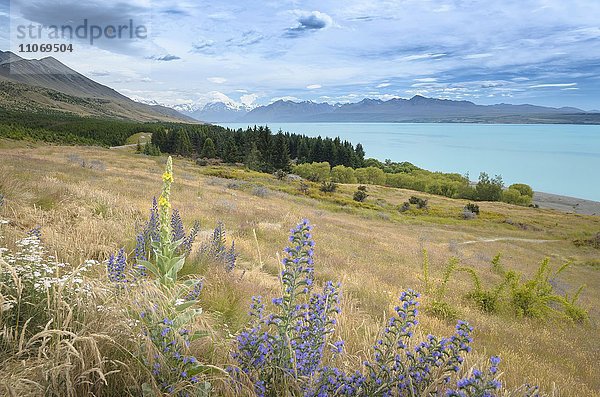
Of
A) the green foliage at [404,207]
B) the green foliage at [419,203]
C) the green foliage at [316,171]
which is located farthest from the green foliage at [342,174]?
the green foliage at [404,207]

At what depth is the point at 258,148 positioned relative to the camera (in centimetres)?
9069

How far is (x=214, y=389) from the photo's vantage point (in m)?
2.49

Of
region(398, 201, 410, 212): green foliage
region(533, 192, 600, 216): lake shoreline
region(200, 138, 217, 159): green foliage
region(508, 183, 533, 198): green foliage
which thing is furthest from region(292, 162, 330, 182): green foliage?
region(533, 192, 600, 216): lake shoreline

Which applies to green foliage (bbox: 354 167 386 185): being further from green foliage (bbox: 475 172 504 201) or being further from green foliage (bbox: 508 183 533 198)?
green foliage (bbox: 508 183 533 198)

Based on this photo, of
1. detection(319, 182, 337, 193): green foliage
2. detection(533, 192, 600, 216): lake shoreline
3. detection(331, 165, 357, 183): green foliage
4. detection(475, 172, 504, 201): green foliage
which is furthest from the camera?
detection(475, 172, 504, 201): green foliage

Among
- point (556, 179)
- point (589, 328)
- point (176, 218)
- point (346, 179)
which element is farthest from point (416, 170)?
point (176, 218)

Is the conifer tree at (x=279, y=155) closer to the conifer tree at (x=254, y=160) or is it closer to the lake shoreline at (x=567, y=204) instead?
the conifer tree at (x=254, y=160)

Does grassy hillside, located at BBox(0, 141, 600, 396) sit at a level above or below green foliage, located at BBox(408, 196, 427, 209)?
above

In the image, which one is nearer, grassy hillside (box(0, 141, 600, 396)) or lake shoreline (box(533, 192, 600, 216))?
grassy hillside (box(0, 141, 600, 396))

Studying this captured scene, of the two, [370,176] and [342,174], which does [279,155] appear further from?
[370,176]

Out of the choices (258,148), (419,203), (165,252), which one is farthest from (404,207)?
(165,252)

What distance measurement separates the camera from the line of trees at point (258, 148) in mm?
87688

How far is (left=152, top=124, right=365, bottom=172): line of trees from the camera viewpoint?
87688 mm

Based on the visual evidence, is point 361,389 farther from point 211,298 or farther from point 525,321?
point 525,321
